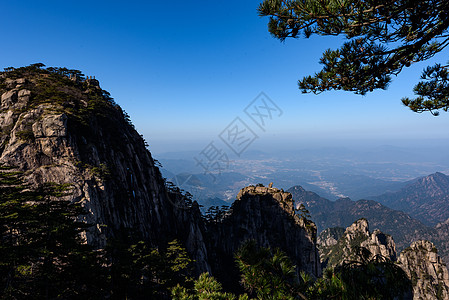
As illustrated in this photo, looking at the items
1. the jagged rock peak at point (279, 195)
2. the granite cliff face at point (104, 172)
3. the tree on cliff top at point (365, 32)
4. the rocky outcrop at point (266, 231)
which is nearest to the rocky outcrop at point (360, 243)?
the rocky outcrop at point (266, 231)

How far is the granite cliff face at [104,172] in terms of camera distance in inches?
961

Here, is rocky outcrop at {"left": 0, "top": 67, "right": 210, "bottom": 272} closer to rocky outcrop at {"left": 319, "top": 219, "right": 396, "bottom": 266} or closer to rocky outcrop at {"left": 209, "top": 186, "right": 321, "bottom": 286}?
rocky outcrop at {"left": 209, "top": 186, "right": 321, "bottom": 286}

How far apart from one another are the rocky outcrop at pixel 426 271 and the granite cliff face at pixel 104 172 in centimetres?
7074

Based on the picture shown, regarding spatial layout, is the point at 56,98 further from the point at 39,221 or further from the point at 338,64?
the point at 338,64

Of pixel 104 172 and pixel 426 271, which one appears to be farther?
pixel 426 271

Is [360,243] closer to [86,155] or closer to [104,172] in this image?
[104,172]

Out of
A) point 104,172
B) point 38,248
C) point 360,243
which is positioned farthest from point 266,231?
point 360,243

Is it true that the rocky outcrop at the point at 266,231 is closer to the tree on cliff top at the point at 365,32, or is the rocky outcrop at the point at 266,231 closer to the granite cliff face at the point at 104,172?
the granite cliff face at the point at 104,172

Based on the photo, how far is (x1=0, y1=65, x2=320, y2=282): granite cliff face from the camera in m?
24.4

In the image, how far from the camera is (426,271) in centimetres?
8731

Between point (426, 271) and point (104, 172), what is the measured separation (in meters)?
134

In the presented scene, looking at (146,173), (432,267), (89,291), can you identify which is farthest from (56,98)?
(432,267)

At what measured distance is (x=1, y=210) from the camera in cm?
1071

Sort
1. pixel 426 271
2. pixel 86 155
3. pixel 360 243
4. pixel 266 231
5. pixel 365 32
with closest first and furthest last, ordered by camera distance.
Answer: pixel 365 32, pixel 86 155, pixel 266 231, pixel 426 271, pixel 360 243
